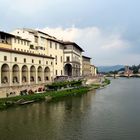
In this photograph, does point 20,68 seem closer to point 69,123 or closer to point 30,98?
point 30,98

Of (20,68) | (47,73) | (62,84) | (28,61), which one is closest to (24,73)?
(28,61)

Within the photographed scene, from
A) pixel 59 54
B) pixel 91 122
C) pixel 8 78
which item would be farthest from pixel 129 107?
pixel 59 54

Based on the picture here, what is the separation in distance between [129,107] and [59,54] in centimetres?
4404

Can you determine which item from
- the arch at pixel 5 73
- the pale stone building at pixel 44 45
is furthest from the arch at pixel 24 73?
the pale stone building at pixel 44 45

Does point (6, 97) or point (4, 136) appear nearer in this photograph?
point (4, 136)

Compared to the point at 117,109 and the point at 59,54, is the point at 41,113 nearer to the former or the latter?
the point at 117,109

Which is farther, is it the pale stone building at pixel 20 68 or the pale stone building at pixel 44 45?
the pale stone building at pixel 44 45

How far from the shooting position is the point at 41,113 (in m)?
42.2

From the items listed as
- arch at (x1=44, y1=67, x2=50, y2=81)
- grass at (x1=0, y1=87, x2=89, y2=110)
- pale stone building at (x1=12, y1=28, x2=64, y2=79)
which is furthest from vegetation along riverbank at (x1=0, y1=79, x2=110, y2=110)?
pale stone building at (x1=12, y1=28, x2=64, y2=79)


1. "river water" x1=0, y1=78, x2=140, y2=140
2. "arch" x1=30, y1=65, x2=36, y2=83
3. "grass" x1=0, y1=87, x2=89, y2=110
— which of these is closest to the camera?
"river water" x1=0, y1=78, x2=140, y2=140

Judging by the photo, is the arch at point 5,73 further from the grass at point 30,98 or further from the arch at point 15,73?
the grass at point 30,98

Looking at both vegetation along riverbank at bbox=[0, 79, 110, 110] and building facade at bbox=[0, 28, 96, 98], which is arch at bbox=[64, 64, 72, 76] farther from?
vegetation along riverbank at bbox=[0, 79, 110, 110]

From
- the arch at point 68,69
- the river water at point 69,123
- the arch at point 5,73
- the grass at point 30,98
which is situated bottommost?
the river water at point 69,123

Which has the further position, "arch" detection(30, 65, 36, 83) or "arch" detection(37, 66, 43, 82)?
"arch" detection(37, 66, 43, 82)
